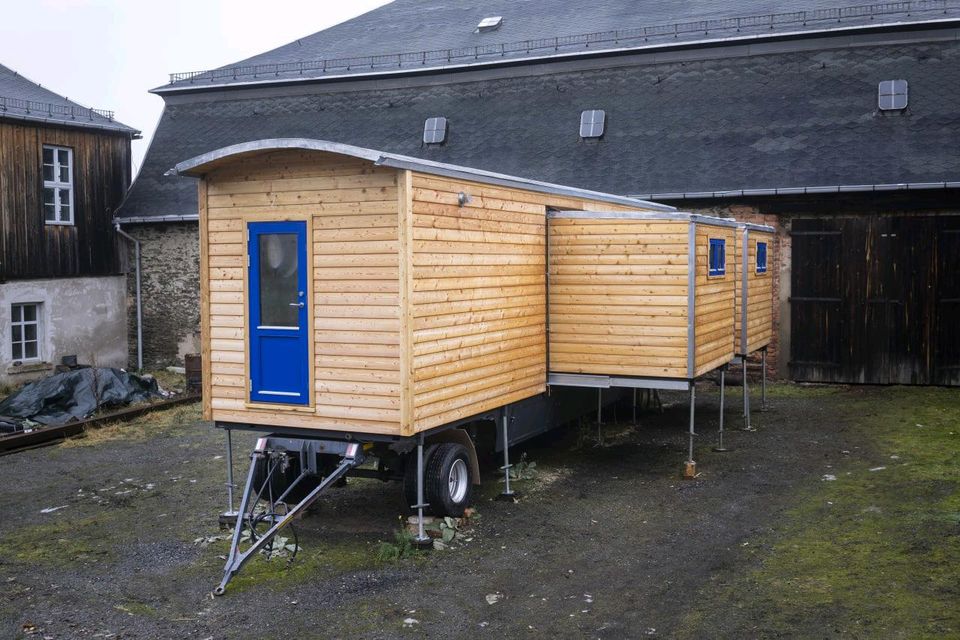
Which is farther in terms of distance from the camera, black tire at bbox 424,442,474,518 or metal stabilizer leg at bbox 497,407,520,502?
metal stabilizer leg at bbox 497,407,520,502

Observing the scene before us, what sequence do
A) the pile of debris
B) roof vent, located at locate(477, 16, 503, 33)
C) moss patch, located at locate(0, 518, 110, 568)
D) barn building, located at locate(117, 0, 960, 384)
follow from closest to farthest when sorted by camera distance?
moss patch, located at locate(0, 518, 110, 568) → the pile of debris → barn building, located at locate(117, 0, 960, 384) → roof vent, located at locate(477, 16, 503, 33)

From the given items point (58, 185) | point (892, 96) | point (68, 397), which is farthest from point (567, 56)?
point (68, 397)

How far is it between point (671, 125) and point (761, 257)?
4.86m

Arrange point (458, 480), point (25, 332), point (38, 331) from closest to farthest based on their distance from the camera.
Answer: point (458, 480) < point (25, 332) < point (38, 331)

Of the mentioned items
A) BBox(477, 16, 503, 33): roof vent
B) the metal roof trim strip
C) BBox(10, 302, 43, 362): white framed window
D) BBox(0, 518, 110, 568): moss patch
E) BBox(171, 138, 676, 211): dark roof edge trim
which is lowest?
BBox(0, 518, 110, 568): moss patch

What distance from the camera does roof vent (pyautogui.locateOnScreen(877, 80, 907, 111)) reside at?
1786cm

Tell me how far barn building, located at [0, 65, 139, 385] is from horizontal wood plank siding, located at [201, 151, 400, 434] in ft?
31.7

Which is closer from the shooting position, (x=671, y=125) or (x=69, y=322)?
(x=671, y=125)

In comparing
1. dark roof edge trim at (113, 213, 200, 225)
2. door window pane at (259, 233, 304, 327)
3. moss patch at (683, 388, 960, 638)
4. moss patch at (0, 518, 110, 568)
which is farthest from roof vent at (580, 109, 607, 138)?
moss patch at (0, 518, 110, 568)

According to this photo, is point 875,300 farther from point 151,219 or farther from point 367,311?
point 151,219

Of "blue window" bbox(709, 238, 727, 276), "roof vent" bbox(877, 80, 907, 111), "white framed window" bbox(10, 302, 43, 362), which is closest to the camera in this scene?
"blue window" bbox(709, 238, 727, 276)

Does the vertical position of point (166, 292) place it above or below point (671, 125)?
below

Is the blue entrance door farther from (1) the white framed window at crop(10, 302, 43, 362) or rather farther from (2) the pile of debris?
(1) the white framed window at crop(10, 302, 43, 362)

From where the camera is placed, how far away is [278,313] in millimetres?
9219
